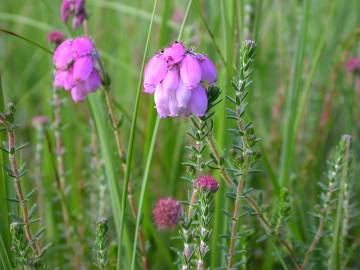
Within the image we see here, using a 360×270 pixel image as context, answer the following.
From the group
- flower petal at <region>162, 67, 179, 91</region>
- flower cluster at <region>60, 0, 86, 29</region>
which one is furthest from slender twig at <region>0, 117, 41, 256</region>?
flower cluster at <region>60, 0, 86, 29</region>

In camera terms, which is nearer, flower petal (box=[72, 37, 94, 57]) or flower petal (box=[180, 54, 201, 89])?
flower petal (box=[180, 54, 201, 89])

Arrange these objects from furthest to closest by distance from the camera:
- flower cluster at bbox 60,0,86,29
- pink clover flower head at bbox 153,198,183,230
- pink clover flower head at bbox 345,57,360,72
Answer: pink clover flower head at bbox 345,57,360,72
flower cluster at bbox 60,0,86,29
pink clover flower head at bbox 153,198,183,230

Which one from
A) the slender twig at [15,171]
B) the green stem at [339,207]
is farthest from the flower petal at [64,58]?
the green stem at [339,207]

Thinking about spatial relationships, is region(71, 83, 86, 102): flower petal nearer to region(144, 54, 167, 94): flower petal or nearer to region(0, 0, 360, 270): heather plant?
region(0, 0, 360, 270): heather plant

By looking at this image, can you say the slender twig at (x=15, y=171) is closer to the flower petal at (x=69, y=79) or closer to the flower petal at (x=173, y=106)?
the flower petal at (x=69, y=79)

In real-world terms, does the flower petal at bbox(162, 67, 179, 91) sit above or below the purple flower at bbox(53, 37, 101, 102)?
below

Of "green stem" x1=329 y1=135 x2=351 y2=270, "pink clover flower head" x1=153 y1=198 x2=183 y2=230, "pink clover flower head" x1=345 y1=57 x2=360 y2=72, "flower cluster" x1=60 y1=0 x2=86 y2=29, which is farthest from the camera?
"pink clover flower head" x1=345 y1=57 x2=360 y2=72
